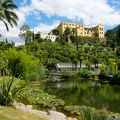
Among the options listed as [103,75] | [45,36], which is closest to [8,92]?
[103,75]

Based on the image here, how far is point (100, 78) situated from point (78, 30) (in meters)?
91.4

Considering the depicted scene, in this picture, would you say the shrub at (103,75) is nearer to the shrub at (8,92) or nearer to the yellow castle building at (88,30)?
the shrub at (8,92)

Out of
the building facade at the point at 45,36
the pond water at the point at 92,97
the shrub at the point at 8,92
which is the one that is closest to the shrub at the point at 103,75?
the pond water at the point at 92,97

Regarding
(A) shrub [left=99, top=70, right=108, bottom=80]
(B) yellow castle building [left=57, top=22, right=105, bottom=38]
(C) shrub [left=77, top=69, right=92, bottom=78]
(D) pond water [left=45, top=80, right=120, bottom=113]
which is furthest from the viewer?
(B) yellow castle building [left=57, top=22, right=105, bottom=38]

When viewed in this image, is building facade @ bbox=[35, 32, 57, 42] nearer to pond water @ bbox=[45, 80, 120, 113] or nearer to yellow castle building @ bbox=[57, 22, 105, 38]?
yellow castle building @ bbox=[57, 22, 105, 38]

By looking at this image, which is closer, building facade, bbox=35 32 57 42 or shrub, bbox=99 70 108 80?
shrub, bbox=99 70 108 80

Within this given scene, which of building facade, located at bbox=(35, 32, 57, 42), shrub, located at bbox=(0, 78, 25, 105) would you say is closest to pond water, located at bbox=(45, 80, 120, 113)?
shrub, located at bbox=(0, 78, 25, 105)

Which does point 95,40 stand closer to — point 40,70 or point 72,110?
point 40,70

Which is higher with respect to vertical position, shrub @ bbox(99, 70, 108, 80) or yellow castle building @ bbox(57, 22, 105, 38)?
yellow castle building @ bbox(57, 22, 105, 38)

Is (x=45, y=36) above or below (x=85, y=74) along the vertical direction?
above

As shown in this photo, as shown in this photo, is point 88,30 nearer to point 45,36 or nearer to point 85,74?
point 45,36

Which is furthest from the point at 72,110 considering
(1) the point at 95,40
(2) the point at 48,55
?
(1) the point at 95,40

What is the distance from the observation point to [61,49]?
123m

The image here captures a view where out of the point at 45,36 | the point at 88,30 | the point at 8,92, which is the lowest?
the point at 8,92
